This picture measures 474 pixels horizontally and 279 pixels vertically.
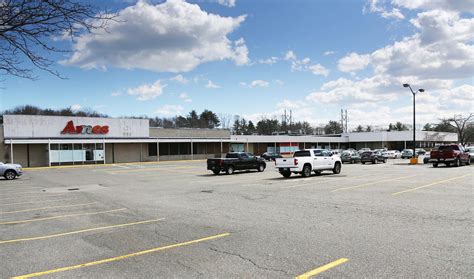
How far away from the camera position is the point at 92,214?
1077 cm

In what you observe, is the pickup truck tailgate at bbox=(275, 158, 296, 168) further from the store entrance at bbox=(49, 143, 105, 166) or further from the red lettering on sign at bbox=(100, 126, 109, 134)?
the red lettering on sign at bbox=(100, 126, 109, 134)

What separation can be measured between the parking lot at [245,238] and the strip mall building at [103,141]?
32.9m

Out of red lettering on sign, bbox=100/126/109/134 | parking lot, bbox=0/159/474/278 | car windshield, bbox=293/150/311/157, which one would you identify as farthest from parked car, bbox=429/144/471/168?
red lettering on sign, bbox=100/126/109/134

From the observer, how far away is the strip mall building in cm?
4200

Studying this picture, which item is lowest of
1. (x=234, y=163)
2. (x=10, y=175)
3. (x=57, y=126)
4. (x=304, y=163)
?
(x=10, y=175)

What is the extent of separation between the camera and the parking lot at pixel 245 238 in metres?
5.55

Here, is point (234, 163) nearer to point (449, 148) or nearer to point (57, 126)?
point (449, 148)

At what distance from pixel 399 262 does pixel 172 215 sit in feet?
20.5

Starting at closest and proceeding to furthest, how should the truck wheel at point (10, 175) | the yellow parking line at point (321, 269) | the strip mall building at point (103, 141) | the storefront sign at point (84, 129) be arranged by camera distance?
the yellow parking line at point (321, 269), the truck wheel at point (10, 175), the strip mall building at point (103, 141), the storefront sign at point (84, 129)

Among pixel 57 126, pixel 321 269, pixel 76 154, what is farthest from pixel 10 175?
pixel 321 269

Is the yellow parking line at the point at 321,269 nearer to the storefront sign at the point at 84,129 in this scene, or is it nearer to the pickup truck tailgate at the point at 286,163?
the pickup truck tailgate at the point at 286,163

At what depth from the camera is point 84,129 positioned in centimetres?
4666

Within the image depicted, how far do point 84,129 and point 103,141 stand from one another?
282 centimetres

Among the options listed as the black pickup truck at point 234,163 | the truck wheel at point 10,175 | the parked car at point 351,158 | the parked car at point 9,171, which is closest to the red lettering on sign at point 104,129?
the parked car at point 9,171
